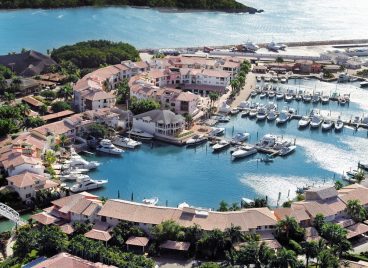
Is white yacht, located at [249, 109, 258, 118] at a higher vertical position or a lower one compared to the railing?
higher

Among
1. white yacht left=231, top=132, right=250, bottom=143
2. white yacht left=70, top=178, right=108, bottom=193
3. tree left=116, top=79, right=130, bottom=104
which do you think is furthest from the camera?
tree left=116, top=79, right=130, bottom=104

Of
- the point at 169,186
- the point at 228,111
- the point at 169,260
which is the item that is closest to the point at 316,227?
the point at 169,260

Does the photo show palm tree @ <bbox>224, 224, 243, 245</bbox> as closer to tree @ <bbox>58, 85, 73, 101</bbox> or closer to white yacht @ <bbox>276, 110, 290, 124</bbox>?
white yacht @ <bbox>276, 110, 290, 124</bbox>

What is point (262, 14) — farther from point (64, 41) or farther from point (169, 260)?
point (169, 260)

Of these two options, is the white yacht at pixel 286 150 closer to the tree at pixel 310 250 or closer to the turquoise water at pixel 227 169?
the turquoise water at pixel 227 169

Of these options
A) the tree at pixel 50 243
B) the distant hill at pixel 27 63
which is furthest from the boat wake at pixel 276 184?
the distant hill at pixel 27 63

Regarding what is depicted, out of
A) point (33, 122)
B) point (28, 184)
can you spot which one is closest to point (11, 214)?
point (28, 184)

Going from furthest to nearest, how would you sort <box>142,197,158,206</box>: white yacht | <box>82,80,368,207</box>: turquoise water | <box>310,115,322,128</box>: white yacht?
<box>310,115,322,128</box>: white yacht → <box>82,80,368,207</box>: turquoise water → <box>142,197,158,206</box>: white yacht

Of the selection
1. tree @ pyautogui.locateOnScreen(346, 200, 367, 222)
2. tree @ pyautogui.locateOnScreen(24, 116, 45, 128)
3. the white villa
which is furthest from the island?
tree @ pyautogui.locateOnScreen(346, 200, 367, 222)
